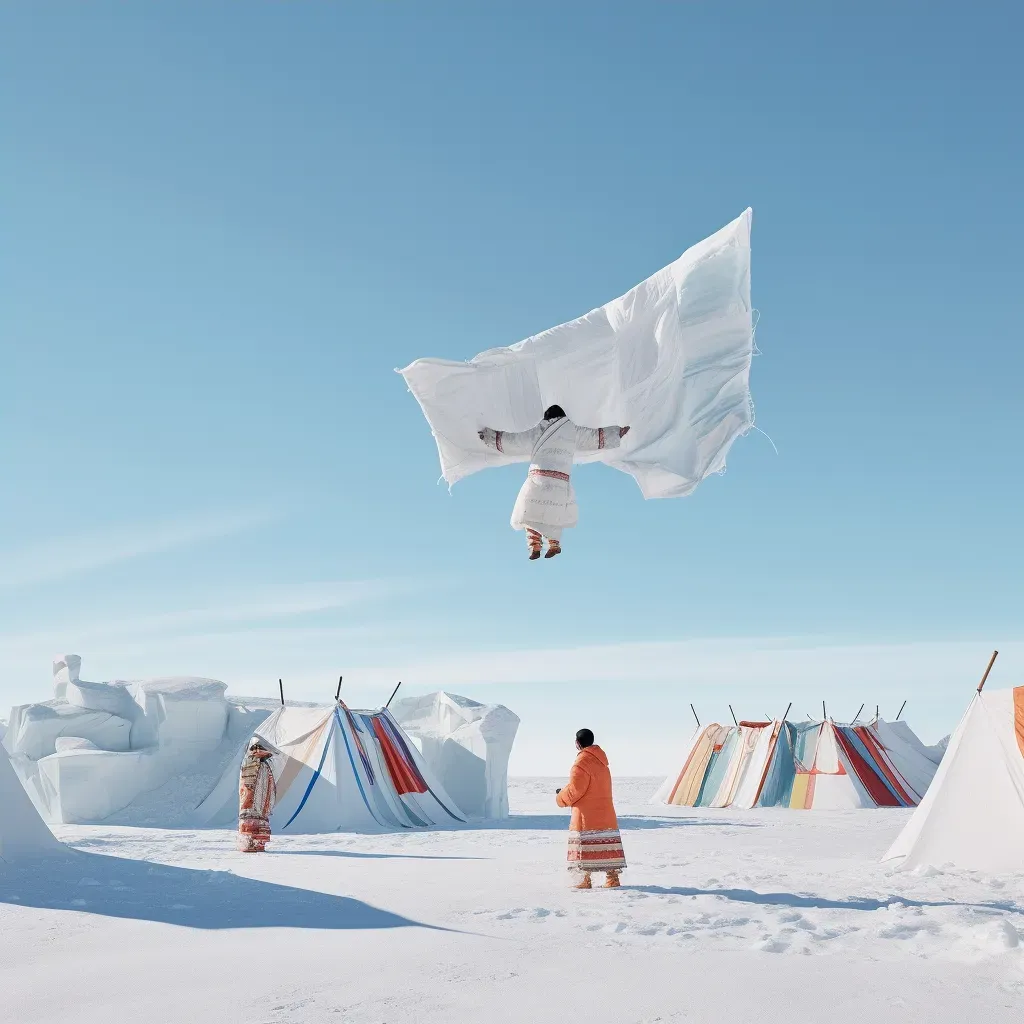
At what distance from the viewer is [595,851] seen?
640 centimetres

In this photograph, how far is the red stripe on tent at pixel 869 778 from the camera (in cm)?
1692

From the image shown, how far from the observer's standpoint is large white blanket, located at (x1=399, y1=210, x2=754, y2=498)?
5637 mm

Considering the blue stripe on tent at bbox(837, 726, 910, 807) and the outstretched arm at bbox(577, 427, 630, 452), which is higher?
the outstretched arm at bbox(577, 427, 630, 452)

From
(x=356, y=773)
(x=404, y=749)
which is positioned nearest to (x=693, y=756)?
(x=404, y=749)

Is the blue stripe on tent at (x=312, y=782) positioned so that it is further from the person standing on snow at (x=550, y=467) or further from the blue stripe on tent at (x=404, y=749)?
the person standing on snow at (x=550, y=467)

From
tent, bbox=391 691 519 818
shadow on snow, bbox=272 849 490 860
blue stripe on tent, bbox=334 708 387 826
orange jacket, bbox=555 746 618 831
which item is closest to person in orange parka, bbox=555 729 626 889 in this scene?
orange jacket, bbox=555 746 618 831

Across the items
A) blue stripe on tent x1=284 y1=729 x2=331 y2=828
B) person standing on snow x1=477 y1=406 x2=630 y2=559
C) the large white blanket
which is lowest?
blue stripe on tent x1=284 y1=729 x2=331 y2=828

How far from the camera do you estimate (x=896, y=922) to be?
5074 mm

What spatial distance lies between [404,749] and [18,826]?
24.7ft

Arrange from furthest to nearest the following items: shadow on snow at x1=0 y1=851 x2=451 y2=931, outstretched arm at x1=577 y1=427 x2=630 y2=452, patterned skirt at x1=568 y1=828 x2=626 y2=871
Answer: patterned skirt at x1=568 y1=828 x2=626 y2=871
outstretched arm at x1=577 y1=427 x2=630 y2=452
shadow on snow at x1=0 y1=851 x2=451 y2=931

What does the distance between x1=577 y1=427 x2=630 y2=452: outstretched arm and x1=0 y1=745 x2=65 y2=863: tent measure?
5.17 metres

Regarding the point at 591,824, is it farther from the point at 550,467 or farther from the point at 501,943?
the point at 550,467

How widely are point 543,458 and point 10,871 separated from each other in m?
4.80

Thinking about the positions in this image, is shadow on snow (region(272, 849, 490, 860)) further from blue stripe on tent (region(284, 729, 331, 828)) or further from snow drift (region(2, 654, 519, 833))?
snow drift (region(2, 654, 519, 833))
